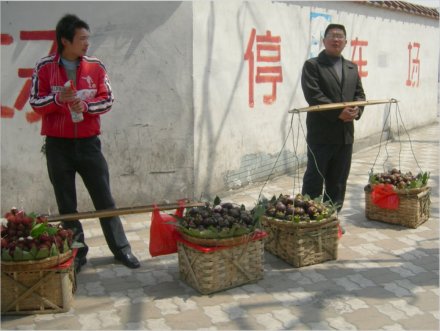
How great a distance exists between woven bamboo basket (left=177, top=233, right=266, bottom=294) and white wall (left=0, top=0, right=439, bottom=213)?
4.85ft

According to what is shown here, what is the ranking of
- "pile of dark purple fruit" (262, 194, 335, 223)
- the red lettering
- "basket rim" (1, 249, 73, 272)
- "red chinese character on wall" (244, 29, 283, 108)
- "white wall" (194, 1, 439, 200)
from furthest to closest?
"red chinese character on wall" (244, 29, 283, 108) → "white wall" (194, 1, 439, 200) → the red lettering → "pile of dark purple fruit" (262, 194, 335, 223) → "basket rim" (1, 249, 73, 272)

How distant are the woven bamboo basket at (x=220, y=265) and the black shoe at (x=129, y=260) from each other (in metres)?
0.50

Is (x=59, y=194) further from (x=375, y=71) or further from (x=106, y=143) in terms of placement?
(x=375, y=71)

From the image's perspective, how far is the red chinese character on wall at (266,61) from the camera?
6.61 metres

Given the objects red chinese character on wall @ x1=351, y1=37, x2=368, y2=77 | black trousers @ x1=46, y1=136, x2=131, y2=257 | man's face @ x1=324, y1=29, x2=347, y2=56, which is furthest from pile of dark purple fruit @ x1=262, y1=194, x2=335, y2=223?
red chinese character on wall @ x1=351, y1=37, x2=368, y2=77

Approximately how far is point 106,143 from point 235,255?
247cm

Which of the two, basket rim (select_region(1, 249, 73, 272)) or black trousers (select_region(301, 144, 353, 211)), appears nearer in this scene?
basket rim (select_region(1, 249, 73, 272))

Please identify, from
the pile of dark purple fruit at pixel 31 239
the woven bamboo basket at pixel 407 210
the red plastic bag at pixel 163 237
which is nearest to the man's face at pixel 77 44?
the pile of dark purple fruit at pixel 31 239

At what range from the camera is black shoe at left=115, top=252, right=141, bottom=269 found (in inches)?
166

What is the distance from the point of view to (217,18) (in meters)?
5.99

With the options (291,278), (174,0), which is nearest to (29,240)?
(291,278)

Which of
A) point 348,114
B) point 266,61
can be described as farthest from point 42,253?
point 266,61

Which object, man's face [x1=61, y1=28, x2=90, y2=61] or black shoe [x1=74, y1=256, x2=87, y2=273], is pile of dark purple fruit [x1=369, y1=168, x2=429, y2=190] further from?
man's face [x1=61, y1=28, x2=90, y2=61]

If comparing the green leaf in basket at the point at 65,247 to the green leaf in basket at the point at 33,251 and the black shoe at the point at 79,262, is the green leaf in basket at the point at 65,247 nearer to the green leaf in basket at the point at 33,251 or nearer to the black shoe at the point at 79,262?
the green leaf in basket at the point at 33,251
